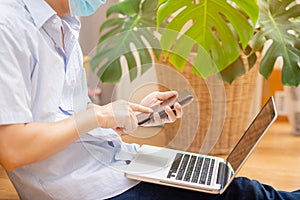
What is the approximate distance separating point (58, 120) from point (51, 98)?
6 centimetres

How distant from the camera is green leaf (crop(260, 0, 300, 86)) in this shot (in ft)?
5.66

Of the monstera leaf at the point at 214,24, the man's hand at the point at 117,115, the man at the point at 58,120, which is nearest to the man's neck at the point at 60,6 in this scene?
the man at the point at 58,120

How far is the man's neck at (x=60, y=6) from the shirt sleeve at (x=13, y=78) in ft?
0.44

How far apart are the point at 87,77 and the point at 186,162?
33 cm

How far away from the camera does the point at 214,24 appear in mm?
1714

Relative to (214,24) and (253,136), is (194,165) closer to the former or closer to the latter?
(253,136)

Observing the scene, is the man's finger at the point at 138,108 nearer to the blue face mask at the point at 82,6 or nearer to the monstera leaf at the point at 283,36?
the blue face mask at the point at 82,6

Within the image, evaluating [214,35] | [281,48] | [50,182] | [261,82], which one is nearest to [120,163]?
[50,182]

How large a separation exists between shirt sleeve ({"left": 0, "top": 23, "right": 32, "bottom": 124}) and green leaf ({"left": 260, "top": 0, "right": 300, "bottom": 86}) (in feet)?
3.50

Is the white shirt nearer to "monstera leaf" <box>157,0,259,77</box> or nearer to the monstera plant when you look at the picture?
the monstera plant

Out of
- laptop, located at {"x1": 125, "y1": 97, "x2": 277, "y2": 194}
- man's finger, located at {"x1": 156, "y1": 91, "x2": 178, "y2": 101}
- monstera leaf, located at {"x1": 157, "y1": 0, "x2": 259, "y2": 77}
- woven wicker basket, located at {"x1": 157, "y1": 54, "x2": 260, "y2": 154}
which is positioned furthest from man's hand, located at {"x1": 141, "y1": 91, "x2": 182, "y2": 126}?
woven wicker basket, located at {"x1": 157, "y1": 54, "x2": 260, "y2": 154}

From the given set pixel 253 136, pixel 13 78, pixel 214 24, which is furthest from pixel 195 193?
pixel 214 24

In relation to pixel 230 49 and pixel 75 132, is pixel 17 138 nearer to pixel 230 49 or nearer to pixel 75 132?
pixel 75 132

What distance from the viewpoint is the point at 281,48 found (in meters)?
A: 1.75
